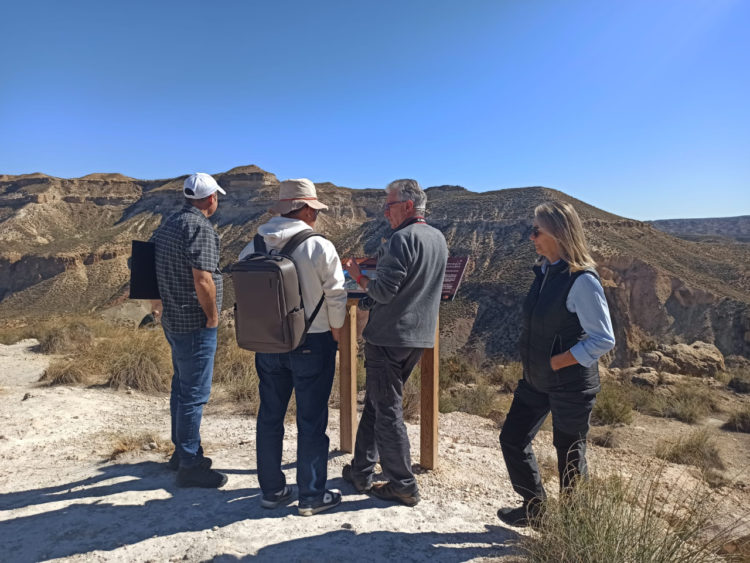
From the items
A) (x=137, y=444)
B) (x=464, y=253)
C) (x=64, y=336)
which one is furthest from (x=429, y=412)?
(x=464, y=253)

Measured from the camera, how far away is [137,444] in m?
3.77

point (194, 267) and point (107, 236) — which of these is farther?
point (107, 236)

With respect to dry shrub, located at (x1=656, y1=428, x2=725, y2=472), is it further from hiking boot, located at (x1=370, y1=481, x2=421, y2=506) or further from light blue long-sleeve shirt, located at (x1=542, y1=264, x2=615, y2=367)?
light blue long-sleeve shirt, located at (x1=542, y1=264, x2=615, y2=367)

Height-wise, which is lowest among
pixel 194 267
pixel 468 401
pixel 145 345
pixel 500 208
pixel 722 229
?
pixel 468 401

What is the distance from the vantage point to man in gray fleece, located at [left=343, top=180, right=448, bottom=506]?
8.50 feet

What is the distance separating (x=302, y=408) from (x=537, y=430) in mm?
1287

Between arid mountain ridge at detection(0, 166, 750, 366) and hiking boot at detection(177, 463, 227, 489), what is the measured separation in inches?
648

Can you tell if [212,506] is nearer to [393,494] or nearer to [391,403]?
[393,494]

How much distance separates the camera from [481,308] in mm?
23281

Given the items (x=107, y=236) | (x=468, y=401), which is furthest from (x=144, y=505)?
(x=107, y=236)

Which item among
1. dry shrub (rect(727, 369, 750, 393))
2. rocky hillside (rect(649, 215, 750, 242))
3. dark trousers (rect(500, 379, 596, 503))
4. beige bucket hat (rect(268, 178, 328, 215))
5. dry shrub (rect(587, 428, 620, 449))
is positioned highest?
rocky hillside (rect(649, 215, 750, 242))

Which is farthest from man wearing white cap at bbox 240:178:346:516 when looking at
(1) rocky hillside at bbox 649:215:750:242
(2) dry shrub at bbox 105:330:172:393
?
(1) rocky hillside at bbox 649:215:750:242

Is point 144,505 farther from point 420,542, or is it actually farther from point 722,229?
point 722,229

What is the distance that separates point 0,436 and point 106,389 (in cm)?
161
